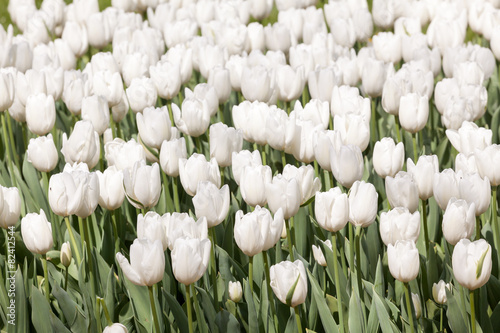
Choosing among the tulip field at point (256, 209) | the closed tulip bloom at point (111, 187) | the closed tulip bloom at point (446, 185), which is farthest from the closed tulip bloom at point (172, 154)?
the closed tulip bloom at point (446, 185)

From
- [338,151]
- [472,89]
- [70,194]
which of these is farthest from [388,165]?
[70,194]

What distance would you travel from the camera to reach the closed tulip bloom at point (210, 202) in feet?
6.55

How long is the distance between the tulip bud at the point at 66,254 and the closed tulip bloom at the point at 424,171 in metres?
1.18

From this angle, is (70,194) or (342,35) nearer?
(70,194)

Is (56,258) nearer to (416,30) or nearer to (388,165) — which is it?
(388,165)

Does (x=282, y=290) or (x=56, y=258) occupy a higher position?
(x=282, y=290)

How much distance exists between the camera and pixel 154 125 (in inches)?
104

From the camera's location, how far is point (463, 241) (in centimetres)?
180

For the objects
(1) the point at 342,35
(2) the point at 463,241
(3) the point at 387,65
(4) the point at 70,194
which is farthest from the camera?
(1) the point at 342,35

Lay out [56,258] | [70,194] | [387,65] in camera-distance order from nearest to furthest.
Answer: [70,194]
[56,258]
[387,65]

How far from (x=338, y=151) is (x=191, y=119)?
0.70 m

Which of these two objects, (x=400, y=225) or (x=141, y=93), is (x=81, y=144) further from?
(x=400, y=225)

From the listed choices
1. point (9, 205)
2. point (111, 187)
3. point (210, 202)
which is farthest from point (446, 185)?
point (9, 205)

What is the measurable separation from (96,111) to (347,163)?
3.83 feet
